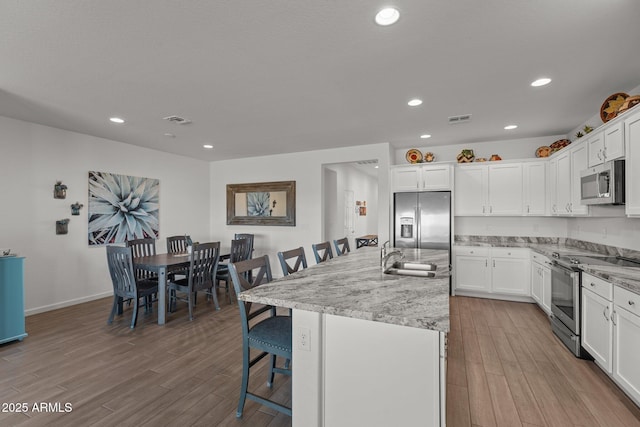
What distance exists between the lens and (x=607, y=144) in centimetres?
275

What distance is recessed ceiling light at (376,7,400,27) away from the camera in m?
1.76

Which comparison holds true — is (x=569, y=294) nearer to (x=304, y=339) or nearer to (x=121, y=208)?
(x=304, y=339)

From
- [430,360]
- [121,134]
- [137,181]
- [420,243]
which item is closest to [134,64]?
[121,134]

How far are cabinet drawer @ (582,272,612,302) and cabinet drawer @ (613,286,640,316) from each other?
0.21 ft

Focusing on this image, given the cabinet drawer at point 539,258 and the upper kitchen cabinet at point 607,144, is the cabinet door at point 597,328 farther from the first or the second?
the upper kitchen cabinet at point 607,144

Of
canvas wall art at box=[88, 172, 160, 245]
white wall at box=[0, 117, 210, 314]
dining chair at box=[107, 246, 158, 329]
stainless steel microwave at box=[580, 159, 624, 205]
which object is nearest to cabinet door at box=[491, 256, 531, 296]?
stainless steel microwave at box=[580, 159, 624, 205]

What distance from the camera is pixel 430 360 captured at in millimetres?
1338

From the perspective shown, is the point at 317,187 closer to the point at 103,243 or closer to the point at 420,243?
the point at 420,243

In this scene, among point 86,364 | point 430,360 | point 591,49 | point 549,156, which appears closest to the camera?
point 430,360

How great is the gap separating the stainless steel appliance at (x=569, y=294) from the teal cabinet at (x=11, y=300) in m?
5.72

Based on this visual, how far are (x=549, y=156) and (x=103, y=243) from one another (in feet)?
23.4

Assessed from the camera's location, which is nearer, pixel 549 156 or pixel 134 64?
pixel 134 64

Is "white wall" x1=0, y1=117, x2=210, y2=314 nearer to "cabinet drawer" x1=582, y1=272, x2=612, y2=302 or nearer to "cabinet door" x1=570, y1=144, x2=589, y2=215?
"cabinet drawer" x1=582, y1=272, x2=612, y2=302

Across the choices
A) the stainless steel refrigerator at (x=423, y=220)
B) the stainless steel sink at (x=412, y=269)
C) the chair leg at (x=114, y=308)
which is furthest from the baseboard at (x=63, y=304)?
the stainless steel refrigerator at (x=423, y=220)
